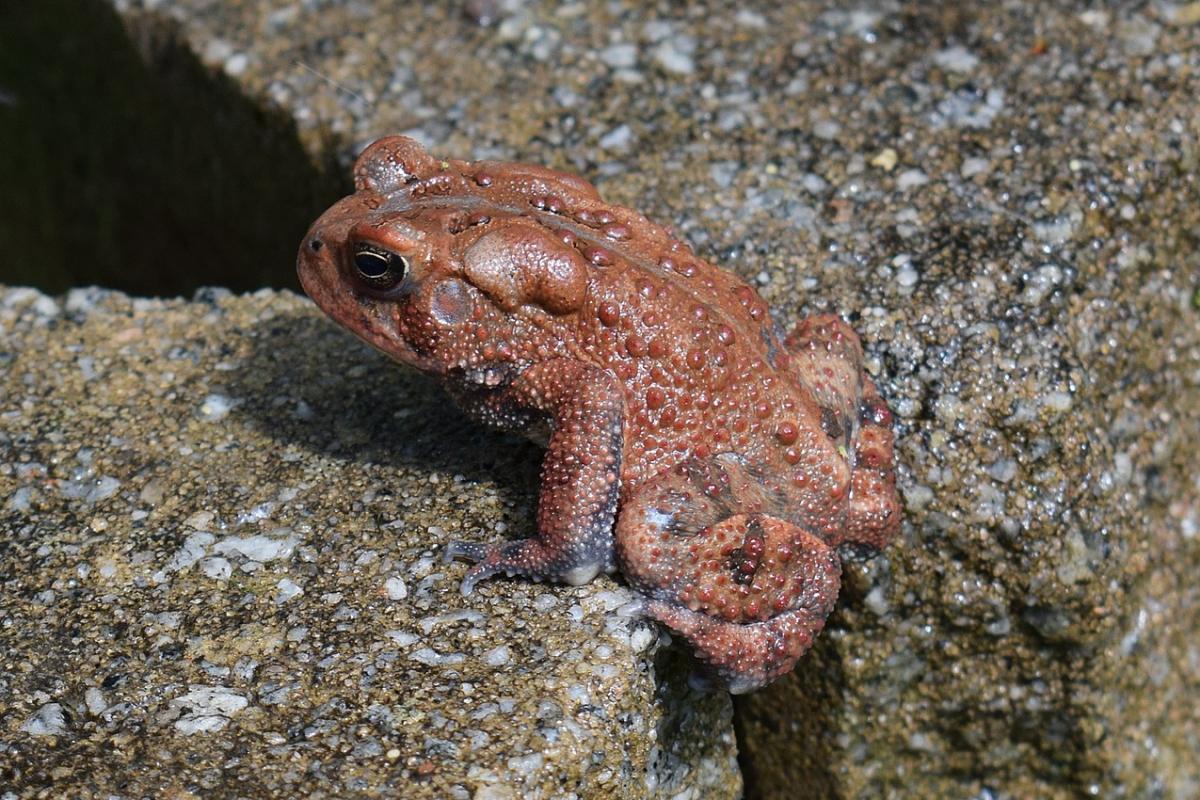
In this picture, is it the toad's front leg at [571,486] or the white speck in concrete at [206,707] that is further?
the toad's front leg at [571,486]

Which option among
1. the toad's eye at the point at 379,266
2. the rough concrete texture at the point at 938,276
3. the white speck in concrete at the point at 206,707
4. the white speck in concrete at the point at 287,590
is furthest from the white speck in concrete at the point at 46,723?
the toad's eye at the point at 379,266

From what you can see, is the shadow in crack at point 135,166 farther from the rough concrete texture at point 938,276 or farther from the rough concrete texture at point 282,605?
the rough concrete texture at point 282,605

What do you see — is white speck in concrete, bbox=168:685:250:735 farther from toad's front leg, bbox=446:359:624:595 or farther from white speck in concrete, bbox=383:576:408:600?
toad's front leg, bbox=446:359:624:595

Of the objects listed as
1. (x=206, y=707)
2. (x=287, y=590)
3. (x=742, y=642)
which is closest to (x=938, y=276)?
(x=742, y=642)

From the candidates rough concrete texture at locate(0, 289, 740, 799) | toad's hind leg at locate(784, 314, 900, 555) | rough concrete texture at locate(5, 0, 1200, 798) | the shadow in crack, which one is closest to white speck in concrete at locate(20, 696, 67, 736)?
rough concrete texture at locate(0, 289, 740, 799)

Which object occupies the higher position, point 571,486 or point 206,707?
point 571,486

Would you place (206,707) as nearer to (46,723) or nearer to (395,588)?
(46,723)
